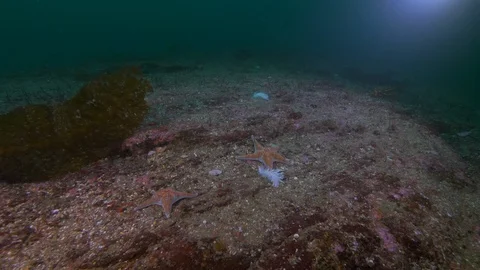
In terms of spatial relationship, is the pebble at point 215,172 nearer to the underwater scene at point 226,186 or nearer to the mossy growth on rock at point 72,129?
the underwater scene at point 226,186

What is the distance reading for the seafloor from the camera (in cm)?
442

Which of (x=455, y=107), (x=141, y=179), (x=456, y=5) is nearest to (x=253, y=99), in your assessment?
(x=141, y=179)

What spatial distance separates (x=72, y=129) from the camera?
257 inches

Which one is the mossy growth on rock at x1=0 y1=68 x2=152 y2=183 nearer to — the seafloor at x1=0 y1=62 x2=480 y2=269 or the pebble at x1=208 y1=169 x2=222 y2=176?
the seafloor at x1=0 y1=62 x2=480 y2=269

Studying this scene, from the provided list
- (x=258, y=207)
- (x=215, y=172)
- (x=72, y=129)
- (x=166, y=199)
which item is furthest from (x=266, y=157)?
(x=72, y=129)

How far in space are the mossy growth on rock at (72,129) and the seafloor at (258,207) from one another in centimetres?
39

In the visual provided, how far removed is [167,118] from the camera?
9.39 metres

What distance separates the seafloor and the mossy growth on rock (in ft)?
1.29

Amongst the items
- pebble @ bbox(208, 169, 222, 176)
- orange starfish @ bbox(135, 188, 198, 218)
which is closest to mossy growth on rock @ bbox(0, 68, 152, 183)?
orange starfish @ bbox(135, 188, 198, 218)

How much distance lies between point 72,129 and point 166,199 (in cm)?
329

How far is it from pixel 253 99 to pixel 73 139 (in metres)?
7.30

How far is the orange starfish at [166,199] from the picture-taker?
5199 mm

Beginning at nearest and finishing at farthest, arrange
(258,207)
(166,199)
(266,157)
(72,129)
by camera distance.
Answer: (166,199), (258,207), (72,129), (266,157)

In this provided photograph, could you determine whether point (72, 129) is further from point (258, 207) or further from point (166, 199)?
point (258, 207)
